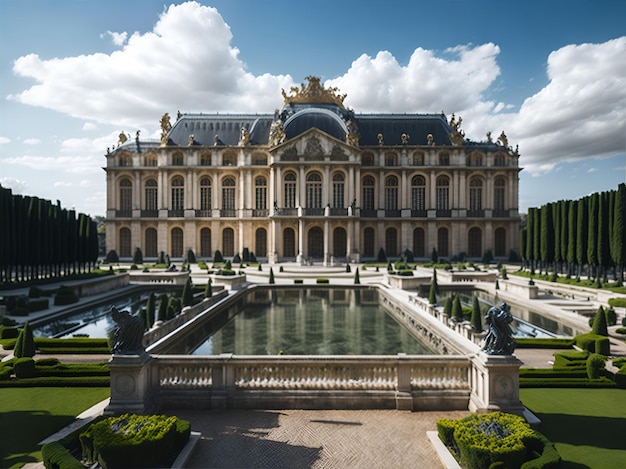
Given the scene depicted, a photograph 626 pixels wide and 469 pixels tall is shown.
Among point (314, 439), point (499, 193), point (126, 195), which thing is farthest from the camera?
point (499, 193)

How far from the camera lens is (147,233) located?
58.3 m

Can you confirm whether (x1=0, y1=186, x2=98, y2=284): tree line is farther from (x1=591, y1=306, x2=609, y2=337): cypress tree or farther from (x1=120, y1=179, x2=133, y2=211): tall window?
(x1=591, y1=306, x2=609, y2=337): cypress tree

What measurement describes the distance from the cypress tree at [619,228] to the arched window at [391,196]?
97.5 ft

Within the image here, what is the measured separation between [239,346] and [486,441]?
11010 mm

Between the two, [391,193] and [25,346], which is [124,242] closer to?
[391,193]

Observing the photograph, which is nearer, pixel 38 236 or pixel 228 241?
pixel 38 236

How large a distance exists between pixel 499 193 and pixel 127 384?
6085 centimetres

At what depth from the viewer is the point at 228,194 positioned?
58.0 metres

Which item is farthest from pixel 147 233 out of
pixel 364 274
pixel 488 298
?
pixel 488 298

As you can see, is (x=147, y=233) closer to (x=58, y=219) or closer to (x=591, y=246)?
(x=58, y=219)

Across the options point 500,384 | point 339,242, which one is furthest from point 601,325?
point 339,242

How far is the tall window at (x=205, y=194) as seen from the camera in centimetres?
5791

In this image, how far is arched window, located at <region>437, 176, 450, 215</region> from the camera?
192 feet

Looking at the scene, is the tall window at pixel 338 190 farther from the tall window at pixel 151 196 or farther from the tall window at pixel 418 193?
the tall window at pixel 151 196
